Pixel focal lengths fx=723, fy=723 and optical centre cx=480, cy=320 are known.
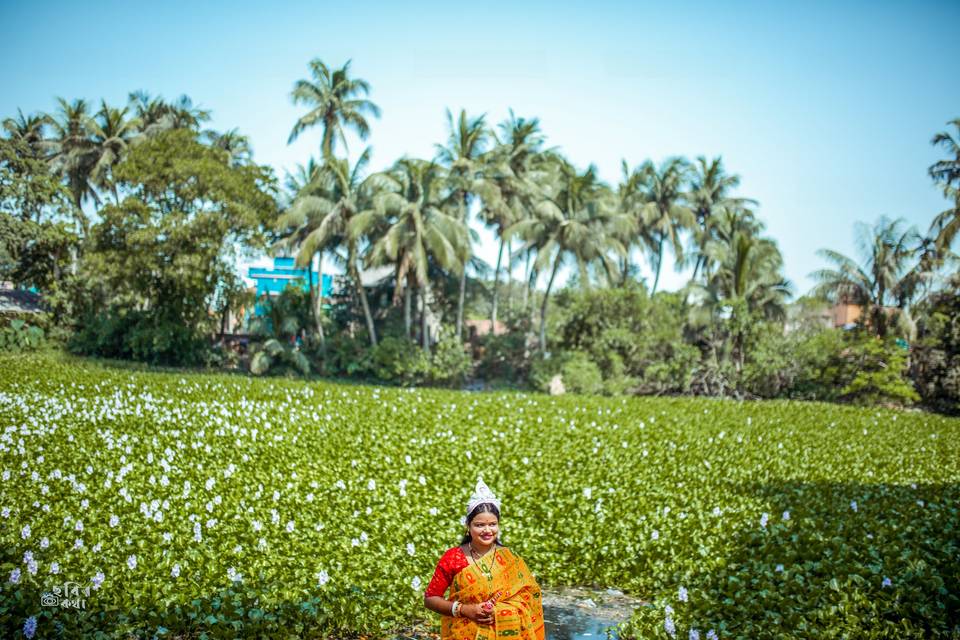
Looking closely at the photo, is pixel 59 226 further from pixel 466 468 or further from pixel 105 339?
pixel 466 468

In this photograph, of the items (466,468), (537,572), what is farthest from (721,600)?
(466,468)

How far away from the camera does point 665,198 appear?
33188mm

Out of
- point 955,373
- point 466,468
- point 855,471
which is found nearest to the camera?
point 466,468

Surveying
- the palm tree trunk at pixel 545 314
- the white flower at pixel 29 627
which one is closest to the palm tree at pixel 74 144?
the palm tree trunk at pixel 545 314

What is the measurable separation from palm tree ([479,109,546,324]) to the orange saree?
2204 cm

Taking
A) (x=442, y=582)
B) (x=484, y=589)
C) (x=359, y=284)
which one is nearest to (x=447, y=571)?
(x=442, y=582)

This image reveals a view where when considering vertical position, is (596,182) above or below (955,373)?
above

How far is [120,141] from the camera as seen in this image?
30.3 meters

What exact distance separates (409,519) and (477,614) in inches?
149

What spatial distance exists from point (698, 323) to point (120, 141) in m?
24.5

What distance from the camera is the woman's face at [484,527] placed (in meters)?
3.28

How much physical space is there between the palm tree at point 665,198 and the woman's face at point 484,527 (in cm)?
3047

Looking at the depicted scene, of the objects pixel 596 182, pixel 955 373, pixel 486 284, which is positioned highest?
pixel 596 182

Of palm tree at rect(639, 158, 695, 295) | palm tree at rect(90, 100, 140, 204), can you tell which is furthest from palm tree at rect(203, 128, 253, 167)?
palm tree at rect(639, 158, 695, 295)
